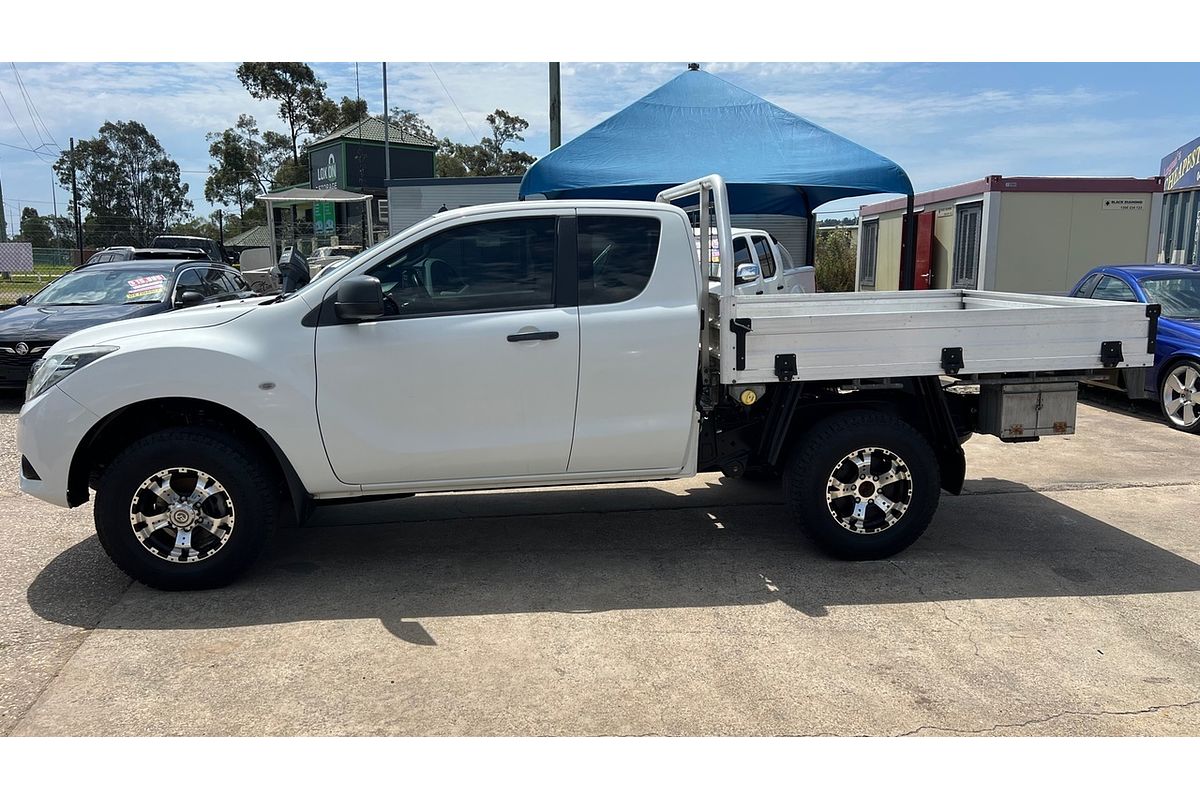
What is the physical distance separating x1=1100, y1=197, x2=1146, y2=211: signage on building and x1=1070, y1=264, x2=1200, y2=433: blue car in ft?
12.4

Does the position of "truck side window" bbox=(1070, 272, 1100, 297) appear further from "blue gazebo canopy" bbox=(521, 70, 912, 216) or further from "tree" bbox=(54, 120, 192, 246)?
"tree" bbox=(54, 120, 192, 246)

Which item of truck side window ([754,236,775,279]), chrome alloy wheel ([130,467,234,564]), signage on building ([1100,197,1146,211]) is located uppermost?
signage on building ([1100,197,1146,211])

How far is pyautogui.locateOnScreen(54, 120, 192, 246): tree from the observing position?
214 feet

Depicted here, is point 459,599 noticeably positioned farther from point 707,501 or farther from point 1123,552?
point 1123,552

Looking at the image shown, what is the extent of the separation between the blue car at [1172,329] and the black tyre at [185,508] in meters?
7.80

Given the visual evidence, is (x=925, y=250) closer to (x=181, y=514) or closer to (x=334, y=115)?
(x=181, y=514)

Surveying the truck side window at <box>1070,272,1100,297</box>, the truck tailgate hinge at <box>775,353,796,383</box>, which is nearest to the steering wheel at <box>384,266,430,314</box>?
the truck tailgate hinge at <box>775,353,796,383</box>

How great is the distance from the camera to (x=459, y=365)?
4.66 m

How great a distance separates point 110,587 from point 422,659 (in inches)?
81.4

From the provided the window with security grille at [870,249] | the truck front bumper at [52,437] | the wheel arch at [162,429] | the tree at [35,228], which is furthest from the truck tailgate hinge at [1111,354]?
the tree at [35,228]

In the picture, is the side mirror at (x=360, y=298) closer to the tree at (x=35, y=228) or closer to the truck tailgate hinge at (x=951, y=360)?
the truck tailgate hinge at (x=951, y=360)

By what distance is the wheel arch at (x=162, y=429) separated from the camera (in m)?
4.65

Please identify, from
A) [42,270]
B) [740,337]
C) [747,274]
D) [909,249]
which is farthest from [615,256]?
[42,270]

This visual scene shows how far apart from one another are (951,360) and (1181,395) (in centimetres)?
562
